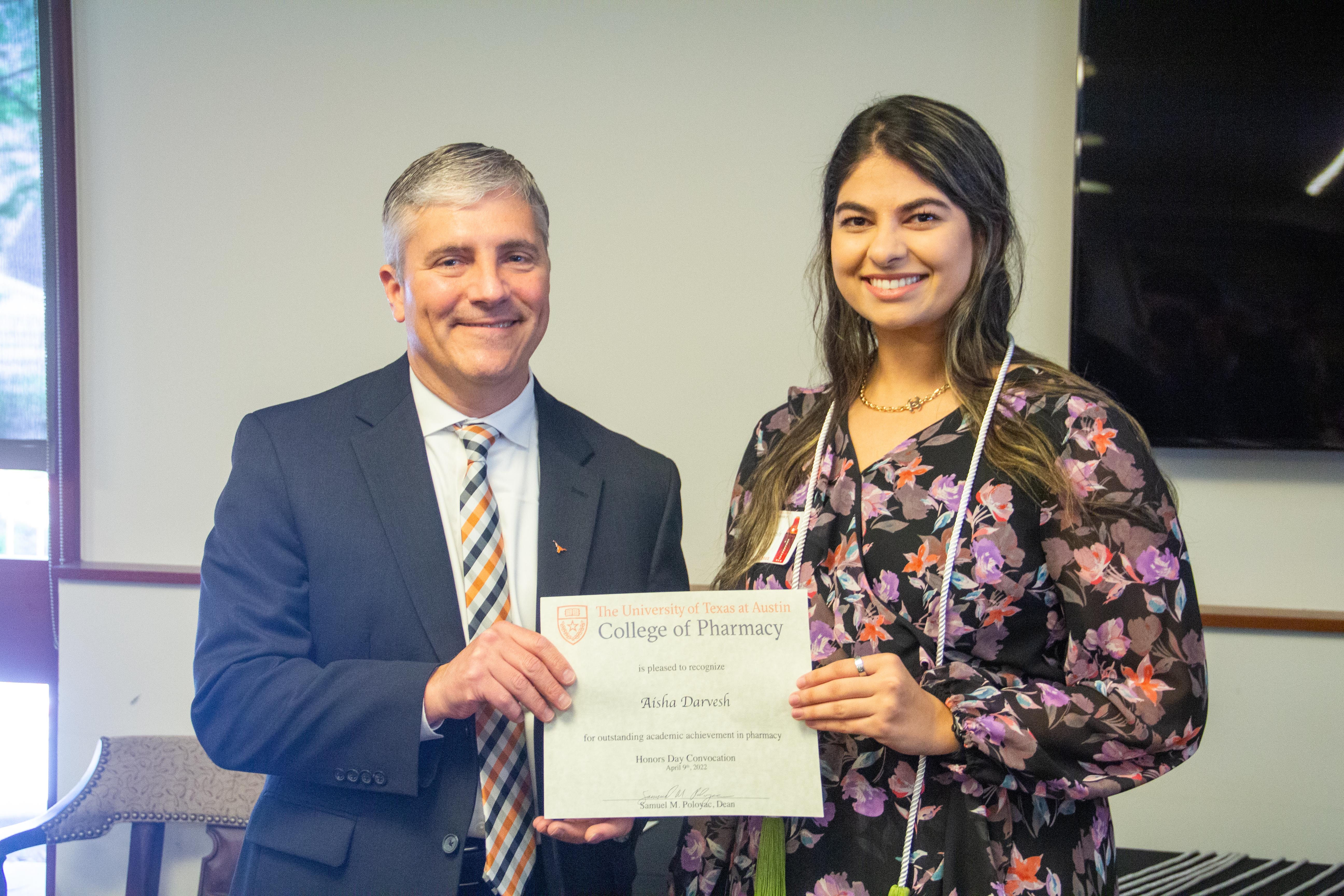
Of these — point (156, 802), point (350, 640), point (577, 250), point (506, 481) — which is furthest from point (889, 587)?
point (156, 802)

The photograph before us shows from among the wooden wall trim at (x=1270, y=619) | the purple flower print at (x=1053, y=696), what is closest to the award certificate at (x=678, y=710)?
the purple flower print at (x=1053, y=696)

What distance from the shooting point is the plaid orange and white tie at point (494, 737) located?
142 centimetres

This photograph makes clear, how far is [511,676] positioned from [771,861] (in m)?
0.47

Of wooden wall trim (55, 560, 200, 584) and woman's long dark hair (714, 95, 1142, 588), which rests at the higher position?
woman's long dark hair (714, 95, 1142, 588)

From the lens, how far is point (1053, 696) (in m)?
1.26

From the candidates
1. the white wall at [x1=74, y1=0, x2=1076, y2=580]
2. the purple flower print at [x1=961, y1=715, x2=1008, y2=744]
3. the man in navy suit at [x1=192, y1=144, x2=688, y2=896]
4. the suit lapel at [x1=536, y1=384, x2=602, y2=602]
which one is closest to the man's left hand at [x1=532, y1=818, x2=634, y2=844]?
the man in navy suit at [x1=192, y1=144, x2=688, y2=896]

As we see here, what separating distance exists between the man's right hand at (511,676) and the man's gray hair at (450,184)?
0.66 m

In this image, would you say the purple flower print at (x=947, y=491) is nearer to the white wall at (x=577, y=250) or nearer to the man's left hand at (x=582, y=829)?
the man's left hand at (x=582, y=829)

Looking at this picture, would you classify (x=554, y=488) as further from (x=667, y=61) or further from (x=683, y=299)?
(x=667, y=61)

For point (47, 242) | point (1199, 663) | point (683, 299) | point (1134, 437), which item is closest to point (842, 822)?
point (1199, 663)

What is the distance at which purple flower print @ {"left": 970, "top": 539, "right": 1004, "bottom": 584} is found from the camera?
4.25 ft

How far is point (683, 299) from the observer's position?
2.91m
